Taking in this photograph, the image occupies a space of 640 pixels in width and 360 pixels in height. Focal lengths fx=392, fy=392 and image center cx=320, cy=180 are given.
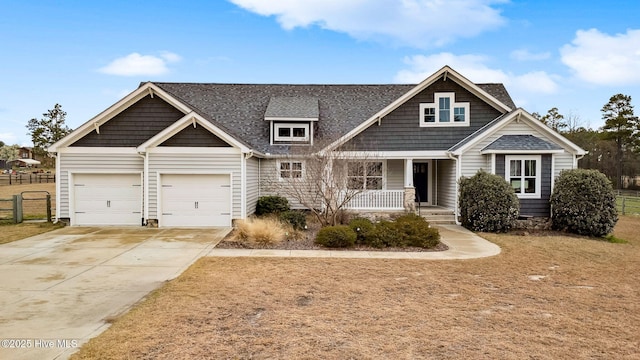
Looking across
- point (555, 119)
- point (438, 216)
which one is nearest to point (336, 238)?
point (438, 216)

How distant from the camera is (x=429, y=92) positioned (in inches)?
702

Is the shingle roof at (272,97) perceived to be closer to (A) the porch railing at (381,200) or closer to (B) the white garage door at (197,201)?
(A) the porch railing at (381,200)

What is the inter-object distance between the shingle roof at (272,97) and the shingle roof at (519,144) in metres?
4.75

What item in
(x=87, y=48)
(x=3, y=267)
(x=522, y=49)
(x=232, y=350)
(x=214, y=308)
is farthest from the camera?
(x=522, y=49)

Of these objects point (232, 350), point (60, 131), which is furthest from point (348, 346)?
point (60, 131)

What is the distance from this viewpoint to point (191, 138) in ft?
49.1

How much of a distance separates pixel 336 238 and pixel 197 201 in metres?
6.49

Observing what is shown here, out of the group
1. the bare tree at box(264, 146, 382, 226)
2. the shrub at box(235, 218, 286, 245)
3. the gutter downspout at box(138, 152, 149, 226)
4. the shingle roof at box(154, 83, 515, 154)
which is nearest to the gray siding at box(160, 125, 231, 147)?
the gutter downspout at box(138, 152, 149, 226)

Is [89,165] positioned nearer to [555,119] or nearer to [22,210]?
[22,210]

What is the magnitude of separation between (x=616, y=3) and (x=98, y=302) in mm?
23539

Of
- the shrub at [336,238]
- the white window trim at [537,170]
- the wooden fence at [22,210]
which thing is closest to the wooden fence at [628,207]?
the white window trim at [537,170]

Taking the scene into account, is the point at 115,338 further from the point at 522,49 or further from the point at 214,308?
the point at 522,49

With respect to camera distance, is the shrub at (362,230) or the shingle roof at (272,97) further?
the shingle roof at (272,97)

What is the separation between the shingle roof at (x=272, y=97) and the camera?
2003cm
